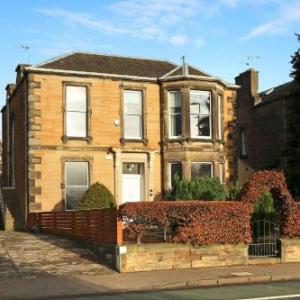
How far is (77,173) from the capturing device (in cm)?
2589

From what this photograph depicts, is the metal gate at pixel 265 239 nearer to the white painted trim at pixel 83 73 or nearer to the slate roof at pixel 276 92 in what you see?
the white painted trim at pixel 83 73

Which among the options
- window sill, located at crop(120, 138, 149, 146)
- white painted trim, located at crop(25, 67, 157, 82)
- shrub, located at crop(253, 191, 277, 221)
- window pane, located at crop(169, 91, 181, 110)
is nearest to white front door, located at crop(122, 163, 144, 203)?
window sill, located at crop(120, 138, 149, 146)

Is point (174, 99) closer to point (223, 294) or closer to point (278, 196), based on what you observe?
point (278, 196)

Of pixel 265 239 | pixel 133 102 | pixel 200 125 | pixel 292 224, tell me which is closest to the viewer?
pixel 292 224

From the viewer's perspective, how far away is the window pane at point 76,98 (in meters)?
26.0

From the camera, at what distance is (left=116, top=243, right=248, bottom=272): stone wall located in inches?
623

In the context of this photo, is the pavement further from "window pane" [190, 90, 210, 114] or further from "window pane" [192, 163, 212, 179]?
"window pane" [190, 90, 210, 114]

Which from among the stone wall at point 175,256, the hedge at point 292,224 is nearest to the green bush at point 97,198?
the stone wall at point 175,256

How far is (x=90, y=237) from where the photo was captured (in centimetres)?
1830

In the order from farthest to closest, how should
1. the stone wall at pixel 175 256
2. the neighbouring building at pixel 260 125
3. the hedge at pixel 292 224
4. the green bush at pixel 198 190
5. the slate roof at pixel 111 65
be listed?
the neighbouring building at pixel 260 125 → the slate roof at pixel 111 65 → the green bush at pixel 198 190 → the hedge at pixel 292 224 → the stone wall at pixel 175 256

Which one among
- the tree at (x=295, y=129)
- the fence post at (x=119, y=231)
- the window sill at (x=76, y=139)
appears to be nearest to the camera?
the fence post at (x=119, y=231)

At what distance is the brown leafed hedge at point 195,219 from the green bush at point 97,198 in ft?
25.7

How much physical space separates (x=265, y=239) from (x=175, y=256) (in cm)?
385

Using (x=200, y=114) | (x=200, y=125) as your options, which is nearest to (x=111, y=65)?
(x=200, y=114)
